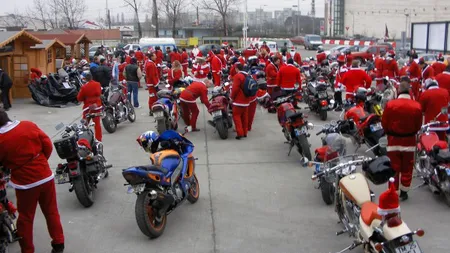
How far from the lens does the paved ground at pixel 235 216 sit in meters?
Answer: 5.49

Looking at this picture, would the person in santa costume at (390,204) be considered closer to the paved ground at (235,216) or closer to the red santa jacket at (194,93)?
the paved ground at (235,216)

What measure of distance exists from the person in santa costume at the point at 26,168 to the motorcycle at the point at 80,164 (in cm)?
113

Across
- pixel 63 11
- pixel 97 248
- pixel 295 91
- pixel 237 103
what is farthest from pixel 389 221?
pixel 63 11

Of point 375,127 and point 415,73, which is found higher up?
point 415,73

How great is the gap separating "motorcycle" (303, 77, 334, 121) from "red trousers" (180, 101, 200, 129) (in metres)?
3.19

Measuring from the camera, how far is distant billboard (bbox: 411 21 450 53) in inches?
966

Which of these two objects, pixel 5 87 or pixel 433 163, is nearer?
pixel 433 163

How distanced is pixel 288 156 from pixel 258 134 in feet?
6.60

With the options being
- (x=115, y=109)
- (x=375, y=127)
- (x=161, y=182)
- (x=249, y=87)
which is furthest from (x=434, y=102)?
(x=115, y=109)

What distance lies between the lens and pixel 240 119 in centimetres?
1057

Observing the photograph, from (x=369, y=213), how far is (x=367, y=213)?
0.03m

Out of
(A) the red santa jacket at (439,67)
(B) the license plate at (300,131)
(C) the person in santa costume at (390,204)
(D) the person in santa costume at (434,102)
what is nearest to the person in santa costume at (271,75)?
(A) the red santa jacket at (439,67)

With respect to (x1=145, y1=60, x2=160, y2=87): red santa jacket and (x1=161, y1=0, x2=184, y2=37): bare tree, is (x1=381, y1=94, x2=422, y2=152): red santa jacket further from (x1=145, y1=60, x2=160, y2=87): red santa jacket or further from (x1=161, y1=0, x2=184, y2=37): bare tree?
(x1=161, y1=0, x2=184, y2=37): bare tree

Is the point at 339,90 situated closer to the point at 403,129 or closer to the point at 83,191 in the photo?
the point at 403,129
